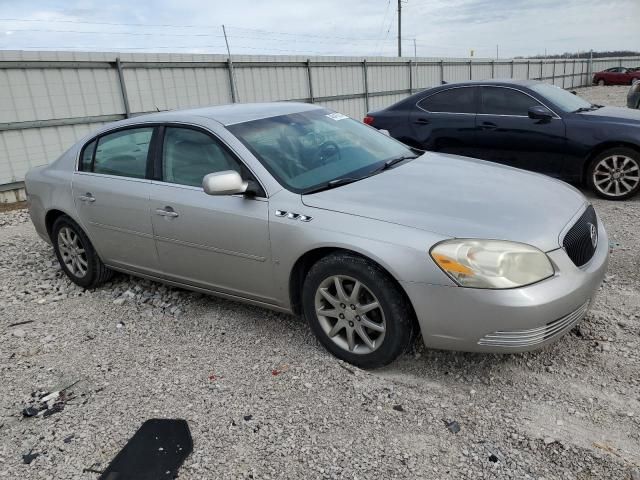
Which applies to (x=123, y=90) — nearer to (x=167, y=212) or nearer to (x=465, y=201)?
(x=167, y=212)

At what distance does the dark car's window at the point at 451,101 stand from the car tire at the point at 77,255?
492 centimetres

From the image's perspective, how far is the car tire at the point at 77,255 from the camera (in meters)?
4.49

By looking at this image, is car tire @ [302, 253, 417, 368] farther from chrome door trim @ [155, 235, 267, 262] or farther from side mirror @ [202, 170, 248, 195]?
side mirror @ [202, 170, 248, 195]

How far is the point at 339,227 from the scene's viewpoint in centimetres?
292

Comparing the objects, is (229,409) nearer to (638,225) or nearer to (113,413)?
(113,413)

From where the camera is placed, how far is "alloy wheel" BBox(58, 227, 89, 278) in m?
→ 4.60

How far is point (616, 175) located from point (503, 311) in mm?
4759

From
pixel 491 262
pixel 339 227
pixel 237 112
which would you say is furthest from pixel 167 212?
pixel 491 262

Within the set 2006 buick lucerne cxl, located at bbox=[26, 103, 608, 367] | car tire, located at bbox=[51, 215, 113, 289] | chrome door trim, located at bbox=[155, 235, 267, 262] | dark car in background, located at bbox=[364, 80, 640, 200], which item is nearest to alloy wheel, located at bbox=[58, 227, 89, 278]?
car tire, located at bbox=[51, 215, 113, 289]

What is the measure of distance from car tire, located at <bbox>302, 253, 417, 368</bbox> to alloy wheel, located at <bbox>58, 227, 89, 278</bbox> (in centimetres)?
247

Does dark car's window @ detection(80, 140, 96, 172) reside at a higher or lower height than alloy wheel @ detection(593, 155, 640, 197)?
higher

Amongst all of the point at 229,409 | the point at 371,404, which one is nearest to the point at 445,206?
the point at 371,404

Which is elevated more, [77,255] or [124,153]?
[124,153]

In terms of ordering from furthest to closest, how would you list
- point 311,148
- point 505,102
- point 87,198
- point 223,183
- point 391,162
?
point 505,102 → point 87,198 → point 391,162 → point 311,148 → point 223,183
